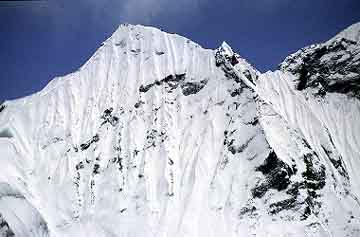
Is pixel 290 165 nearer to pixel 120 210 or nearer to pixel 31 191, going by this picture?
pixel 120 210

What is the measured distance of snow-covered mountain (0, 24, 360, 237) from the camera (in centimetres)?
7169

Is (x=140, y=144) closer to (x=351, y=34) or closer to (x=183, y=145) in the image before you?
(x=183, y=145)

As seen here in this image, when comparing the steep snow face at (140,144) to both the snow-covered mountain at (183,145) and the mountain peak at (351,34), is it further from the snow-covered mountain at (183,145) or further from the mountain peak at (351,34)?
the mountain peak at (351,34)

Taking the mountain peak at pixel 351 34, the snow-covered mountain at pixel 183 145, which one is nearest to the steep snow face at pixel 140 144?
the snow-covered mountain at pixel 183 145

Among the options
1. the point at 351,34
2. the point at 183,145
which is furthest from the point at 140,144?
the point at 351,34

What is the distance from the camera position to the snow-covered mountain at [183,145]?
2822 inches

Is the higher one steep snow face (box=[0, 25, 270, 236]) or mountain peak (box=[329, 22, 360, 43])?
mountain peak (box=[329, 22, 360, 43])

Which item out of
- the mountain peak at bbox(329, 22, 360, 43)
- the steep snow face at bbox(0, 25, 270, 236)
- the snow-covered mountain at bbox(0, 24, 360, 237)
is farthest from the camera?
the mountain peak at bbox(329, 22, 360, 43)

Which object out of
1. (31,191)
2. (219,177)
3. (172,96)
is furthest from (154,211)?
(172,96)

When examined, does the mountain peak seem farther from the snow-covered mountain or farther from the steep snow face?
Answer: the steep snow face

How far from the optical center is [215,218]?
71500mm

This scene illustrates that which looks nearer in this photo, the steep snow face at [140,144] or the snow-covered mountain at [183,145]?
the snow-covered mountain at [183,145]

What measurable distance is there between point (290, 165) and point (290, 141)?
247 inches

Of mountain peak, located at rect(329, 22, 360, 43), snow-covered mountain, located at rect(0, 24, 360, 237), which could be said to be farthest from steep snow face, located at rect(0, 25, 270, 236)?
mountain peak, located at rect(329, 22, 360, 43)
